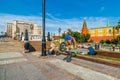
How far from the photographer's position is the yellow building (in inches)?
1791

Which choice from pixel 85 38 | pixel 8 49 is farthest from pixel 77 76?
pixel 85 38

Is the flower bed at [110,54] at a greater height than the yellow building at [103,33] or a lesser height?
lesser

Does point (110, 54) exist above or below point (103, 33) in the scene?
below

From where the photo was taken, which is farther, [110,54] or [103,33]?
[103,33]

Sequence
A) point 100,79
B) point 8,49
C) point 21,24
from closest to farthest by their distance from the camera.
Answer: point 100,79 < point 8,49 < point 21,24

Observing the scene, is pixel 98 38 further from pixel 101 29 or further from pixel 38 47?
pixel 38 47

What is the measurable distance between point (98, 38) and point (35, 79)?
167ft

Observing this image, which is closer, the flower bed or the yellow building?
the flower bed

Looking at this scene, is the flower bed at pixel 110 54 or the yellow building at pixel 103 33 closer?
the flower bed at pixel 110 54

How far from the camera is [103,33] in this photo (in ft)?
161

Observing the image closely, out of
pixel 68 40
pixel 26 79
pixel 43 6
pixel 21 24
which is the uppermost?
pixel 21 24

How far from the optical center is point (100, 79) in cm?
389

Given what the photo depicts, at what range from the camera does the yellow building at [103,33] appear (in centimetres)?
4549

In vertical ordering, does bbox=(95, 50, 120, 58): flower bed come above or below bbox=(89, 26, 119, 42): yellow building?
below
